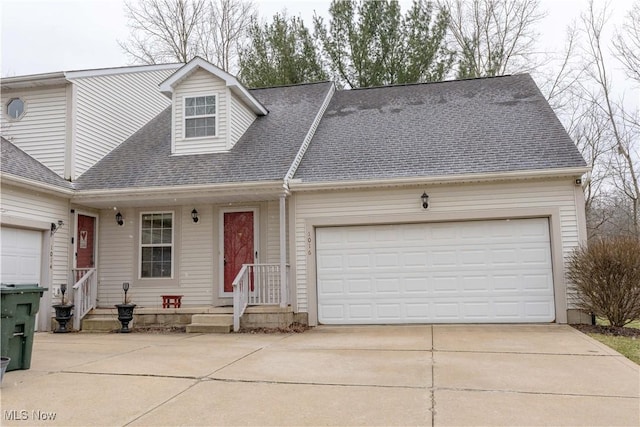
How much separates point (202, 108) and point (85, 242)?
3.81 m

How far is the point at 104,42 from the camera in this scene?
2156 centimetres

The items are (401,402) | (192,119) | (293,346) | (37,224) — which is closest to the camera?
(401,402)

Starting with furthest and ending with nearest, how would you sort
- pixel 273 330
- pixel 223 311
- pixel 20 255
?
pixel 223 311 < pixel 20 255 < pixel 273 330

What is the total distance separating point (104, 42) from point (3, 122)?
12501mm

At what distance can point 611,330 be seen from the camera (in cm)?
779

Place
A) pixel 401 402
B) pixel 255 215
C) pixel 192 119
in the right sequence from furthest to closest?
pixel 192 119 < pixel 255 215 < pixel 401 402

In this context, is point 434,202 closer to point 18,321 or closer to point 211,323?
point 211,323

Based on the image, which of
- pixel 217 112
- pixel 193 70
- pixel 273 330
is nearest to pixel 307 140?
pixel 217 112

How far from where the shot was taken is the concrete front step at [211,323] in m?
8.70

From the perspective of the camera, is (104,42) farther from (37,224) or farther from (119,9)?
(37,224)

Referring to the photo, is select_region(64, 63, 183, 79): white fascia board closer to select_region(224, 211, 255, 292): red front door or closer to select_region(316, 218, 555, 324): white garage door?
select_region(224, 211, 255, 292): red front door

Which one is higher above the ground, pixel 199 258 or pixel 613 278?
pixel 199 258

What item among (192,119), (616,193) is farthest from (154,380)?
(616,193)

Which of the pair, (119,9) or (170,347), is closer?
(170,347)
